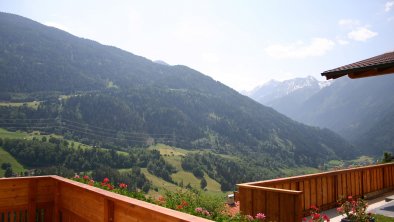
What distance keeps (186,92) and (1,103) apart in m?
93.5

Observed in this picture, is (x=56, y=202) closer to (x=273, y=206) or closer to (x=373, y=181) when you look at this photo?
(x=273, y=206)

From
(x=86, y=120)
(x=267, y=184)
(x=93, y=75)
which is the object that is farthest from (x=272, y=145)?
(x=267, y=184)

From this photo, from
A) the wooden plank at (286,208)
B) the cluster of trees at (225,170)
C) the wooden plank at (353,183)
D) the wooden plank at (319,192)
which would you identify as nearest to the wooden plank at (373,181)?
the wooden plank at (353,183)

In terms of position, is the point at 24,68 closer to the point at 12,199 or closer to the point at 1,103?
the point at 1,103

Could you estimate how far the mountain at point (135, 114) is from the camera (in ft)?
443

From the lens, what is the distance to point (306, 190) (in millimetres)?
7703

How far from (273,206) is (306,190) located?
6.73ft

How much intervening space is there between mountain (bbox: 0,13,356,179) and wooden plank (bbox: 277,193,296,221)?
395 feet

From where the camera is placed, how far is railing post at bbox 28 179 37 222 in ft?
15.8

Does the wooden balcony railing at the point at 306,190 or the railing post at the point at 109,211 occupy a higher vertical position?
the railing post at the point at 109,211

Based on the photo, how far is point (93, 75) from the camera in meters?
191

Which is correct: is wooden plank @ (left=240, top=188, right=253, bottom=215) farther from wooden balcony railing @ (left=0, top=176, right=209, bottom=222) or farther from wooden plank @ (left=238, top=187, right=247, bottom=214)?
wooden balcony railing @ (left=0, top=176, right=209, bottom=222)

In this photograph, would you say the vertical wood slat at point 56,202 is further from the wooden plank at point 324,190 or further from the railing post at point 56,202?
the wooden plank at point 324,190

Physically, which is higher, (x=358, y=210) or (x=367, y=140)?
(x=358, y=210)
